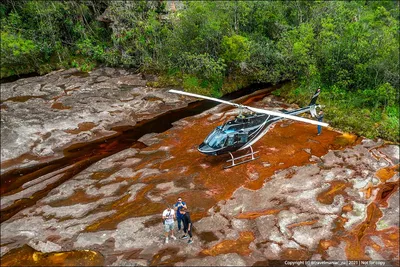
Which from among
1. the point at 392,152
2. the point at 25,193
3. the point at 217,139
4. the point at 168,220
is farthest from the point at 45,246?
the point at 392,152

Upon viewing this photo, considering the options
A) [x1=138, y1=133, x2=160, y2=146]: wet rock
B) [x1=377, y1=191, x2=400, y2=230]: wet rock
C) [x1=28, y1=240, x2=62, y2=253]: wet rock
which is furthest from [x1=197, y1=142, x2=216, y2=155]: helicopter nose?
[x1=377, y1=191, x2=400, y2=230]: wet rock

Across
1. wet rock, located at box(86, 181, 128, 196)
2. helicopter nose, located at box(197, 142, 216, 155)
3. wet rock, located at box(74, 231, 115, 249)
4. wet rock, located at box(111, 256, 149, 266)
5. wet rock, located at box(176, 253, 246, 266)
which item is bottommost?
wet rock, located at box(176, 253, 246, 266)

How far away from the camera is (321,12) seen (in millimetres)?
27609

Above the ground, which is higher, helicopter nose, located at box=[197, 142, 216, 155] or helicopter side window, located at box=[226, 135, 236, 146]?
helicopter side window, located at box=[226, 135, 236, 146]

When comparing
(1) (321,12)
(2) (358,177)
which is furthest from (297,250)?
(1) (321,12)

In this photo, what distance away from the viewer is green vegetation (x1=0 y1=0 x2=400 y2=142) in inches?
821

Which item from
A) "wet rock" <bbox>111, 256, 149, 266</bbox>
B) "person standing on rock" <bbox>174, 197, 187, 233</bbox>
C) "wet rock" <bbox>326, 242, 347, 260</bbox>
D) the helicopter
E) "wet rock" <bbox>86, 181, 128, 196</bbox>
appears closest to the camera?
"wet rock" <bbox>111, 256, 149, 266</bbox>

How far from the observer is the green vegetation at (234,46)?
20.8 meters

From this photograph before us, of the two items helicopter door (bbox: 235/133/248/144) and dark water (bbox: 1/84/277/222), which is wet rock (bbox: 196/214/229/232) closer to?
helicopter door (bbox: 235/133/248/144)

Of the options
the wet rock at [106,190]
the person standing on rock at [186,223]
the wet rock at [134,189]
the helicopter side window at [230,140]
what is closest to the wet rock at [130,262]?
the person standing on rock at [186,223]

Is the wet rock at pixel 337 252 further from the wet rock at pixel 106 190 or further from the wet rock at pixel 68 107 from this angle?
the wet rock at pixel 68 107

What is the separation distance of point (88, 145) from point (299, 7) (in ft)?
76.8

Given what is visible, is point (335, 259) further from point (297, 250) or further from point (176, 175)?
point (176, 175)

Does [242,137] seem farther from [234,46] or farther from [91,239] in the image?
[234,46]
